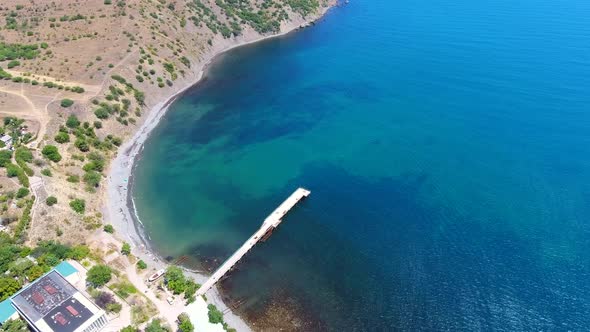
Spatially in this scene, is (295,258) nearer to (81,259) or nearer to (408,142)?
(81,259)

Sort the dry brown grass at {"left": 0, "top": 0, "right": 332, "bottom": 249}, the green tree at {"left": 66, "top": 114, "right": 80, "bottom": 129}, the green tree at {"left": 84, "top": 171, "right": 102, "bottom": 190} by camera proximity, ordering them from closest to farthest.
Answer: the dry brown grass at {"left": 0, "top": 0, "right": 332, "bottom": 249}, the green tree at {"left": 84, "top": 171, "right": 102, "bottom": 190}, the green tree at {"left": 66, "top": 114, "right": 80, "bottom": 129}

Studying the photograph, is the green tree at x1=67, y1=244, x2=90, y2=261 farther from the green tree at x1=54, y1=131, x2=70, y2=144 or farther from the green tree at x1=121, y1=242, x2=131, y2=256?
the green tree at x1=54, y1=131, x2=70, y2=144

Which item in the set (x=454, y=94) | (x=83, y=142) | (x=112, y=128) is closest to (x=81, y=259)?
(x=83, y=142)

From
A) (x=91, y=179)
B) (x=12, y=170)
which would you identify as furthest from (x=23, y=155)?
(x=91, y=179)

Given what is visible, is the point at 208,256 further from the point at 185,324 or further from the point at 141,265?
the point at 185,324

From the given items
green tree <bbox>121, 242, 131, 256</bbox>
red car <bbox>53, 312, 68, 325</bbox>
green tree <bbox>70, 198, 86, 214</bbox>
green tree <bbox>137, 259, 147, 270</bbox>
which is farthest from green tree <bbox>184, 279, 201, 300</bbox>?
green tree <bbox>70, 198, 86, 214</bbox>

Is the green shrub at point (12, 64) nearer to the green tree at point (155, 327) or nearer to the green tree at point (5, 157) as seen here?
the green tree at point (5, 157)

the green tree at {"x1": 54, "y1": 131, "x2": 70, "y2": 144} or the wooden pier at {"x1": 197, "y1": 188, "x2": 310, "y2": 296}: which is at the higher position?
the green tree at {"x1": 54, "y1": 131, "x2": 70, "y2": 144}
